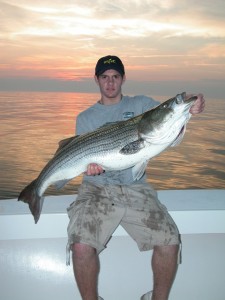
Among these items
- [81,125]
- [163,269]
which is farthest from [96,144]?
[163,269]

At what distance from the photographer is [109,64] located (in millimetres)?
4242

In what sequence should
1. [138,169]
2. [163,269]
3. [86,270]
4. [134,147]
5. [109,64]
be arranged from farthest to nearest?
[109,64], [138,169], [134,147], [163,269], [86,270]

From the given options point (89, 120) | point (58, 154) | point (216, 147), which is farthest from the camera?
point (216, 147)

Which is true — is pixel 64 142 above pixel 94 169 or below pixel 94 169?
above

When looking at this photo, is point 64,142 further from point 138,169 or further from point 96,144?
point 138,169

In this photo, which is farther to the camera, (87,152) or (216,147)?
(216,147)

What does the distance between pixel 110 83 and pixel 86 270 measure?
7.16 ft

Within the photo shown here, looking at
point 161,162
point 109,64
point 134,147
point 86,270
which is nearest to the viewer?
point 86,270

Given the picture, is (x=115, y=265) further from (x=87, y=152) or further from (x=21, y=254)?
(x=87, y=152)

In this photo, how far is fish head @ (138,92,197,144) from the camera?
127 inches

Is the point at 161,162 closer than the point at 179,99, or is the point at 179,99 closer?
the point at 179,99

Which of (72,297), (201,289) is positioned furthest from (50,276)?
(201,289)

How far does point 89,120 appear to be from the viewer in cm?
426

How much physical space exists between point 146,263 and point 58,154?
155 centimetres
